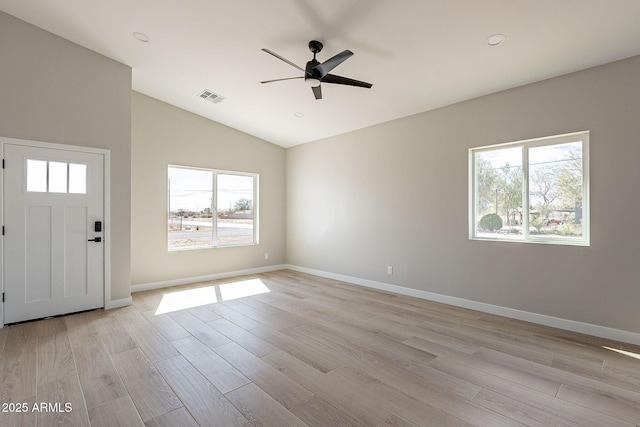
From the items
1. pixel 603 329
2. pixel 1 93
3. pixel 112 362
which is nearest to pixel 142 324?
pixel 112 362

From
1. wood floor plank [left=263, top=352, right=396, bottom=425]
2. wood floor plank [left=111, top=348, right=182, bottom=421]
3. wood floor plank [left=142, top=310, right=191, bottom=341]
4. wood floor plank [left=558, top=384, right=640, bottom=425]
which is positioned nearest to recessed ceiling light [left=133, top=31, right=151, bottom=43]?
wood floor plank [left=142, top=310, right=191, bottom=341]

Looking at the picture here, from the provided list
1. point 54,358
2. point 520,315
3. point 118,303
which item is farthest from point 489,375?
point 118,303

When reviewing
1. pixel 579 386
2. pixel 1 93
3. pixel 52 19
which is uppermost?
pixel 52 19

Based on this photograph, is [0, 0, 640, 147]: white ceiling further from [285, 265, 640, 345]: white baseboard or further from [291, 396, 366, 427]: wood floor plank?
[291, 396, 366, 427]: wood floor plank

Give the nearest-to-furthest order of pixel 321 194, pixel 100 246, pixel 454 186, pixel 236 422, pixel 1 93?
1. pixel 236 422
2. pixel 1 93
3. pixel 100 246
4. pixel 454 186
5. pixel 321 194

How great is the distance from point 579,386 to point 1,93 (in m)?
6.36

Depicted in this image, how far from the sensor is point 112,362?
271cm

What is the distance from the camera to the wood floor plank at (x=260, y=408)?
1956 millimetres

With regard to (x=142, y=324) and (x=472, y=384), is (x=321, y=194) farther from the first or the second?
(x=472, y=384)

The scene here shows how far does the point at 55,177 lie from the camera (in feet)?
12.8

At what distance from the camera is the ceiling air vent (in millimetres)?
4942

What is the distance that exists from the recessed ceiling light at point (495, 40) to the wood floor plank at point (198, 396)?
3.86 meters

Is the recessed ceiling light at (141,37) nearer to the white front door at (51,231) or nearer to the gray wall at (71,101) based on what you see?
the gray wall at (71,101)

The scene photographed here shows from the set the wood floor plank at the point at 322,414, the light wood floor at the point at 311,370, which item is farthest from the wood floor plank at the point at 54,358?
the wood floor plank at the point at 322,414
